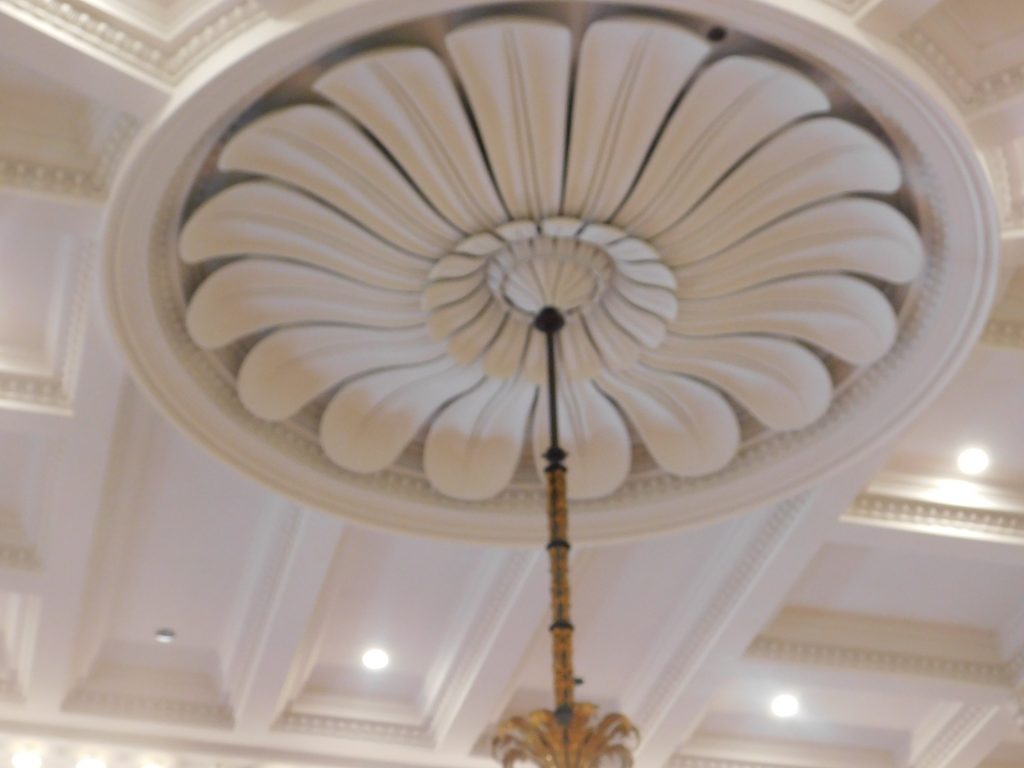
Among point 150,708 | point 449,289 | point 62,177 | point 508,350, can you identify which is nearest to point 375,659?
point 150,708

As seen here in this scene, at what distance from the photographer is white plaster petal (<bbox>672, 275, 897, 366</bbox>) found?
→ 16.0 ft

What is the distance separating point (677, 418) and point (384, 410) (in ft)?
3.68

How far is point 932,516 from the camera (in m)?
6.08

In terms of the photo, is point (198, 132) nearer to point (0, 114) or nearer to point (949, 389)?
point (0, 114)

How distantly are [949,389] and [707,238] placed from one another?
5.15 ft

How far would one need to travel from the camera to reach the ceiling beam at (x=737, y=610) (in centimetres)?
588

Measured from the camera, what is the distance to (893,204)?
4.70m

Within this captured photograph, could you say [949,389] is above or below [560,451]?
above

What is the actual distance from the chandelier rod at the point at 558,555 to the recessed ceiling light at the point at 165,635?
2862 millimetres

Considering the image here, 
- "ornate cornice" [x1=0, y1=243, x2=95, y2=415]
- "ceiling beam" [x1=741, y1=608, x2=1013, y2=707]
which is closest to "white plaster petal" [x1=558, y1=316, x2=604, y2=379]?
"ornate cornice" [x1=0, y1=243, x2=95, y2=415]

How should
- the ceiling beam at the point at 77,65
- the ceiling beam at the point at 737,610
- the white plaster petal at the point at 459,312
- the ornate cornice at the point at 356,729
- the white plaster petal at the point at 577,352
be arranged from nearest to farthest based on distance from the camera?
the ceiling beam at the point at 77,65, the white plaster petal at the point at 459,312, the white plaster petal at the point at 577,352, the ceiling beam at the point at 737,610, the ornate cornice at the point at 356,729

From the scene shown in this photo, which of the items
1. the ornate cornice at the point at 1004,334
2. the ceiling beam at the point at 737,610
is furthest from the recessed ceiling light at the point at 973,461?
the ornate cornice at the point at 1004,334

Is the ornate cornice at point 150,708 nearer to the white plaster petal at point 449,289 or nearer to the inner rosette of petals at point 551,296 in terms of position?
the inner rosette of petals at point 551,296

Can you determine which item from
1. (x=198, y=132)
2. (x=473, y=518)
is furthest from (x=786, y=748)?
(x=198, y=132)
